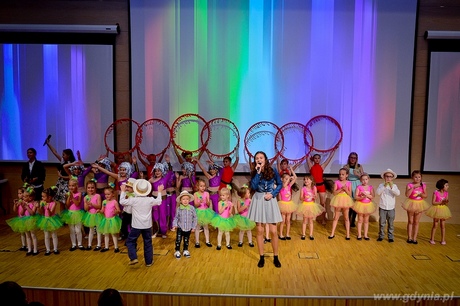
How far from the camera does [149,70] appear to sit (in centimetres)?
809

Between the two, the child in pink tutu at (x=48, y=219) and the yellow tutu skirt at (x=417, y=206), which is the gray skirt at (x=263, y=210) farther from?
the child in pink tutu at (x=48, y=219)

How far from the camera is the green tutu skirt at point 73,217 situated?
612 centimetres

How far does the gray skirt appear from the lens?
546 centimetres

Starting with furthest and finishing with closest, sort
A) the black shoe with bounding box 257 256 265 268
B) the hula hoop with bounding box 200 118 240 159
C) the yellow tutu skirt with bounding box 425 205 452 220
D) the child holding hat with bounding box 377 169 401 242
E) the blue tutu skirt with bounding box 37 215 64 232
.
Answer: the hula hoop with bounding box 200 118 240 159 < the child holding hat with bounding box 377 169 401 242 < the yellow tutu skirt with bounding box 425 205 452 220 < the blue tutu skirt with bounding box 37 215 64 232 < the black shoe with bounding box 257 256 265 268

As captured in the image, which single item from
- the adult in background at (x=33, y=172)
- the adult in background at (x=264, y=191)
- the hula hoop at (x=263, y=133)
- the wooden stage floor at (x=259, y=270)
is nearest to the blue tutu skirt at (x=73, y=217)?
the wooden stage floor at (x=259, y=270)

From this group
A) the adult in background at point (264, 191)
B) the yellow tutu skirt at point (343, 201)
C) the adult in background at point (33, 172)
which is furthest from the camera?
the adult in background at point (33, 172)

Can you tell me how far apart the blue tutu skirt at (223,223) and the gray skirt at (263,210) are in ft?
2.59

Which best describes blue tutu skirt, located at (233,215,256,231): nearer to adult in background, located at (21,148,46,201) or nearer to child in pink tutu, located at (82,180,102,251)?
child in pink tutu, located at (82,180,102,251)

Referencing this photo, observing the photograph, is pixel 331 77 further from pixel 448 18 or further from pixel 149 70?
pixel 149 70

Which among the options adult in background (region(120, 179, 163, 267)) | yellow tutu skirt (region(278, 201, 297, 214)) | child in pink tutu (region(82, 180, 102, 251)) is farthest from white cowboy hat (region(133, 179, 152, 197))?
yellow tutu skirt (region(278, 201, 297, 214))

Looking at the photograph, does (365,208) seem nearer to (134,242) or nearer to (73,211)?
(134,242)

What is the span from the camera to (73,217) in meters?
6.12

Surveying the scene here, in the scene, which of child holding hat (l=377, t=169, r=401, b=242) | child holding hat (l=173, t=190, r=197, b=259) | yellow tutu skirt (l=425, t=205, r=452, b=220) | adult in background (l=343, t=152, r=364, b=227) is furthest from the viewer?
adult in background (l=343, t=152, r=364, b=227)

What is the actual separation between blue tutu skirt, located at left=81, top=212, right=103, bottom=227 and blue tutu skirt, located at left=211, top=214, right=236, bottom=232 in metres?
1.73
